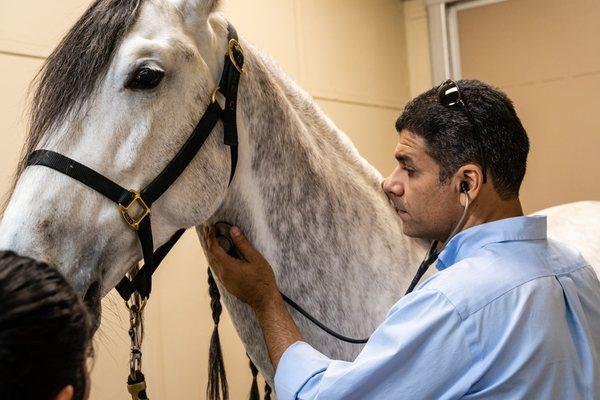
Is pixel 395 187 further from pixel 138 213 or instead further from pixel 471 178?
pixel 138 213

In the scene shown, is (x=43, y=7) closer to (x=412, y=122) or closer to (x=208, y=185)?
(x=208, y=185)

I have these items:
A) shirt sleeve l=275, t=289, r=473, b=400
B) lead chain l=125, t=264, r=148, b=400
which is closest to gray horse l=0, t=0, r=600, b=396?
lead chain l=125, t=264, r=148, b=400

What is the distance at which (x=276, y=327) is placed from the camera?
1178 mm

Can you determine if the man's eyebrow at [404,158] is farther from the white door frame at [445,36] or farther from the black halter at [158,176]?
the white door frame at [445,36]

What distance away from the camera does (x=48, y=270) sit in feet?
2.10

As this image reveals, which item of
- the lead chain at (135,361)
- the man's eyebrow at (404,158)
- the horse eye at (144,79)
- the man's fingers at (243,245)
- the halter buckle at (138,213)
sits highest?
the horse eye at (144,79)

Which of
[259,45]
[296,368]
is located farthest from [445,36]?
[296,368]

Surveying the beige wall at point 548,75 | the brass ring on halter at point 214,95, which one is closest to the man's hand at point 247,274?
the brass ring on halter at point 214,95

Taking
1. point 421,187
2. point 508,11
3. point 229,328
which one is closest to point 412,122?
point 421,187

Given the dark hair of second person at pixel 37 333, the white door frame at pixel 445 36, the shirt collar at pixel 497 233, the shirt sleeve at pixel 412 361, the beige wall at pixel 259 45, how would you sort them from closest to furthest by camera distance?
1. the dark hair of second person at pixel 37 333
2. the shirt sleeve at pixel 412 361
3. the shirt collar at pixel 497 233
4. the beige wall at pixel 259 45
5. the white door frame at pixel 445 36

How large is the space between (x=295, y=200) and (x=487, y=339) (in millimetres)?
541

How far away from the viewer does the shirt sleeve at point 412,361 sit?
88cm

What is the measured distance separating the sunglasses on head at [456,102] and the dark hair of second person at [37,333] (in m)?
0.64

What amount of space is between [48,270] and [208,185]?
56 cm
